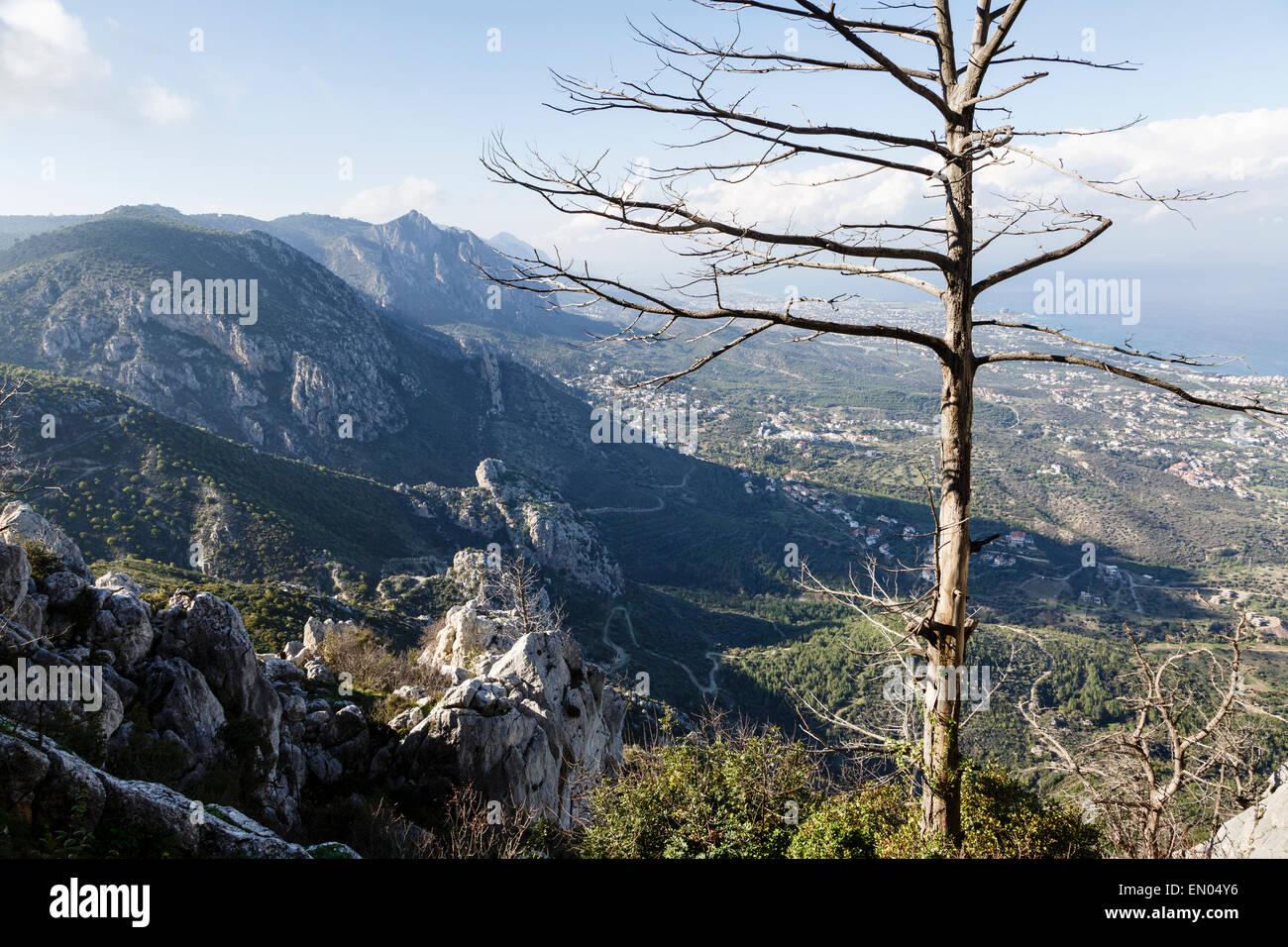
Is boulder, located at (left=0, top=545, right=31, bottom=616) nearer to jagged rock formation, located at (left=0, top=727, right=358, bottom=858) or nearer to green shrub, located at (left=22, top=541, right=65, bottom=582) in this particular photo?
green shrub, located at (left=22, top=541, right=65, bottom=582)

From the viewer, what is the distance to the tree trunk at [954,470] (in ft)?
10.7

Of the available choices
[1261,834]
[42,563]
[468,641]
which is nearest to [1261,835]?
[1261,834]

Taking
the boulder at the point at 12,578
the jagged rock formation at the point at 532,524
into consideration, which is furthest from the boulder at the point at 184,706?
the jagged rock formation at the point at 532,524

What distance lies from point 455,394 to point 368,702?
76098 mm

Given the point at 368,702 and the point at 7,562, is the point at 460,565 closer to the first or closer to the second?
the point at 368,702

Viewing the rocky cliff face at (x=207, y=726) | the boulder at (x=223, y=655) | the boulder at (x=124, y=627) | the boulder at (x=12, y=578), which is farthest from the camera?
the boulder at (x=223, y=655)

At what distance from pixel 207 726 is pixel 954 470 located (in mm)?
12225

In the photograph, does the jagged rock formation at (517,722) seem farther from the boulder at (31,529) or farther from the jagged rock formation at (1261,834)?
the jagged rock formation at (1261,834)

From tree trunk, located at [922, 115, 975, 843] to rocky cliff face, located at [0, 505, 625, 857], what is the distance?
638cm

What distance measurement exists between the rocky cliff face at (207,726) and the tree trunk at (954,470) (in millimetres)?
6379

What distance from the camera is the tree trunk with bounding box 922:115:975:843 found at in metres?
3.27

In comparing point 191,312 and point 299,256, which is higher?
point 299,256

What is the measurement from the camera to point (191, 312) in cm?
6556
